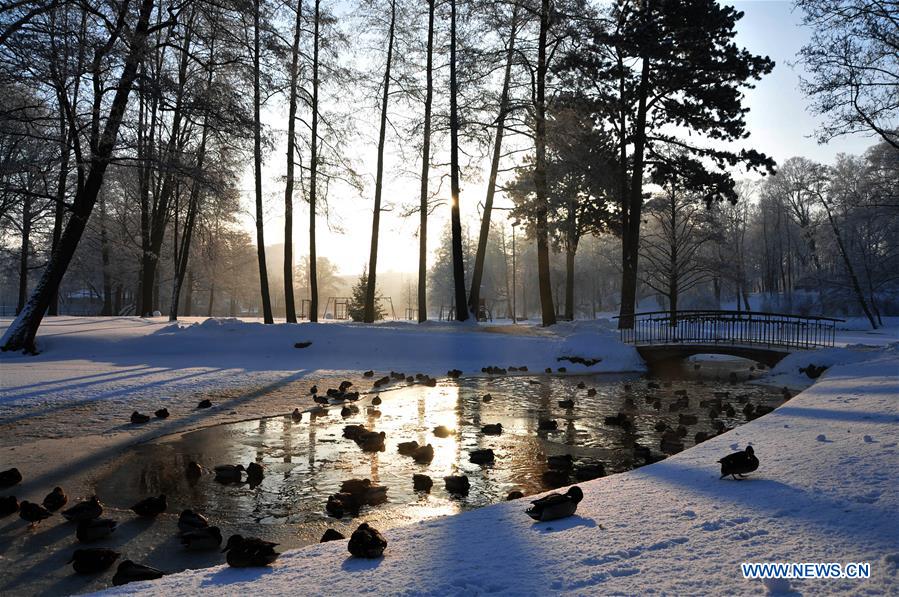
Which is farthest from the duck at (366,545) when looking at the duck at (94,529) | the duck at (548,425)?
the duck at (548,425)

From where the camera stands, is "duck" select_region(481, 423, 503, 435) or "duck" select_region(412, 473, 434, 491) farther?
"duck" select_region(481, 423, 503, 435)

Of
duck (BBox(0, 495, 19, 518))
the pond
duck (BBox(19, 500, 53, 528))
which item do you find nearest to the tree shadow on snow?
the pond

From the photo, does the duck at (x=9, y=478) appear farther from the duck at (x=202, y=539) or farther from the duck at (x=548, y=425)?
the duck at (x=548, y=425)

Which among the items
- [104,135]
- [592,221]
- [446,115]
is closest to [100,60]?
[104,135]

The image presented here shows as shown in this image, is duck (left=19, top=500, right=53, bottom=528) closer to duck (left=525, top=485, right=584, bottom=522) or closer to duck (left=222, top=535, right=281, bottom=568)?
duck (left=222, top=535, right=281, bottom=568)

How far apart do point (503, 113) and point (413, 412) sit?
16139 mm

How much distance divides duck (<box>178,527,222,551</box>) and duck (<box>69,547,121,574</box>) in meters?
0.49

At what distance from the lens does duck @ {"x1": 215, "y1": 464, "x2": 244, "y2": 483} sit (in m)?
5.98

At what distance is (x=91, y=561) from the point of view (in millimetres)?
3867

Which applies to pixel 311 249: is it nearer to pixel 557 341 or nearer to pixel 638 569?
pixel 557 341

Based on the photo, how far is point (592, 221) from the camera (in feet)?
114

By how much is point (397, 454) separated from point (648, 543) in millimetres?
4208

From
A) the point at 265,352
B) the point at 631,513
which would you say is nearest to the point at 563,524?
the point at 631,513

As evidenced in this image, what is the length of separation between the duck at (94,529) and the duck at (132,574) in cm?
101
